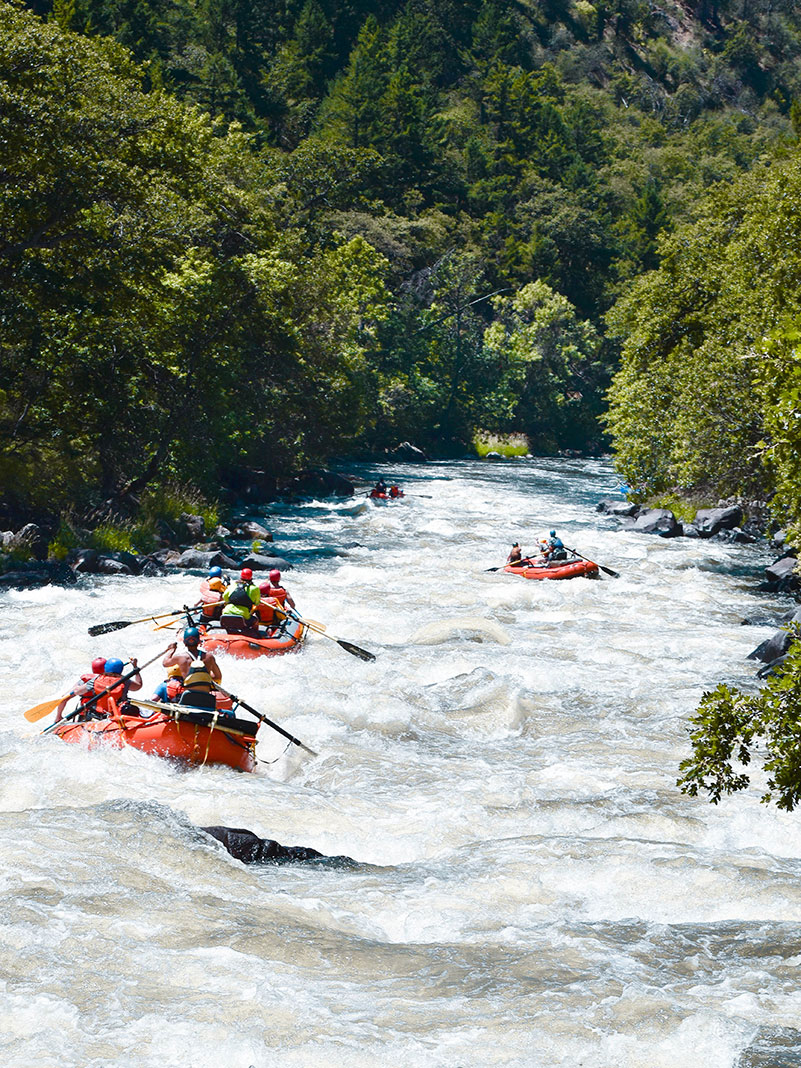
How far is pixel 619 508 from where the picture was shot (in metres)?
31.7

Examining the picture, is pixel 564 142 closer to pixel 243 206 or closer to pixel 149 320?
pixel 243 206

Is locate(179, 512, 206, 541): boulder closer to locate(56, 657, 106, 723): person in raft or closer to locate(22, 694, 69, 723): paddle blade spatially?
locate(56, 657, 106, 723): person in raft

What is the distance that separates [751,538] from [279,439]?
569 inches

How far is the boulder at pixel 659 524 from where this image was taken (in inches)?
1069

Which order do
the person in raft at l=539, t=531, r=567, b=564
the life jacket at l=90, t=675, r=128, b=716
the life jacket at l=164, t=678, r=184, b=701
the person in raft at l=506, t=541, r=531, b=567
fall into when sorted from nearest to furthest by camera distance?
1. the life jacket at l=90, t=675, r=128, b=716
2. the life jacket at l=164, t=678, r=184, b=701
3. the person in raft at l=539, t=531, r=567, b=564
4. the person in raft at l=506, t=541, r=531, b=567

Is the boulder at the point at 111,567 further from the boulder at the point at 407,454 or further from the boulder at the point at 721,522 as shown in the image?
the boulder at the point at 407,454

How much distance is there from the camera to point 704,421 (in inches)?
786

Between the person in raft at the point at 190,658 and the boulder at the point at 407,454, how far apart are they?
35089 millimetres

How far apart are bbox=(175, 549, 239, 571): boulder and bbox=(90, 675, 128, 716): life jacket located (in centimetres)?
922

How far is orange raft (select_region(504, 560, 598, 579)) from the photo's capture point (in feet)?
66.3

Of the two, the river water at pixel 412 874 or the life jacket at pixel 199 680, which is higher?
the life jacket at pixel 199 680

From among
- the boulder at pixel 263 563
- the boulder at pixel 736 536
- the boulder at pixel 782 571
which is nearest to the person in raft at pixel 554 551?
the boulder at pixel 782 571

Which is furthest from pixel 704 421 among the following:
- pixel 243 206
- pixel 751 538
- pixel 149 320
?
pixel 243 206

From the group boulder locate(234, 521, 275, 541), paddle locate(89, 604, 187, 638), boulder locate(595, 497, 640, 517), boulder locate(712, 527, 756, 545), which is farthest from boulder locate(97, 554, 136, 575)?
boulder locate(595, 497, 640, 517)
